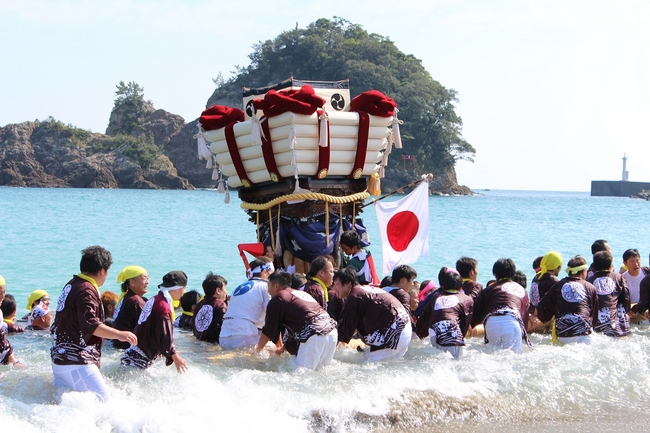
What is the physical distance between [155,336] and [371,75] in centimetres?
7652

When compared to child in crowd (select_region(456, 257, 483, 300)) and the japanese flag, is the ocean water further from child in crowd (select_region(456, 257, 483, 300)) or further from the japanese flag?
the japanese flag

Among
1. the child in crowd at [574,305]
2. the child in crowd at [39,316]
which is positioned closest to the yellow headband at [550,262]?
the child in crowd at [574,305]

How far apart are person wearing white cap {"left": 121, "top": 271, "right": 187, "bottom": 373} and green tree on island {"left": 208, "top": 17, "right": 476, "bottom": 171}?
69889 millimetres

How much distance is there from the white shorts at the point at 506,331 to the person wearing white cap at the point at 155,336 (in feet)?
10.3

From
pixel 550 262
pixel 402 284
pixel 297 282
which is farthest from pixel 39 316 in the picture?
pixel 550 262

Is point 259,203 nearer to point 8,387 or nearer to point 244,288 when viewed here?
point 244,288

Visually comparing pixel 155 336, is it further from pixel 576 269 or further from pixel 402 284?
pixel 576 269

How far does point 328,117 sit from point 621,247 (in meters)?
22.2

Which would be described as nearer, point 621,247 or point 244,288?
point 244,288

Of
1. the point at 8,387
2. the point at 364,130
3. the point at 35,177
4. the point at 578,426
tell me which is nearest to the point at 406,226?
the point at 364,130

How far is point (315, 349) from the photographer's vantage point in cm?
698

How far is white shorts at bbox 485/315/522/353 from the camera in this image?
25.3 ft

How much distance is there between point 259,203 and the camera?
10.2 metres

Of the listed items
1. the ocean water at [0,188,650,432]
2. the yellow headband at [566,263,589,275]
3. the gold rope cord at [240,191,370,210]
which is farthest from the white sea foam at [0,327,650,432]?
the gold rope cord at [240,191,370,210]
